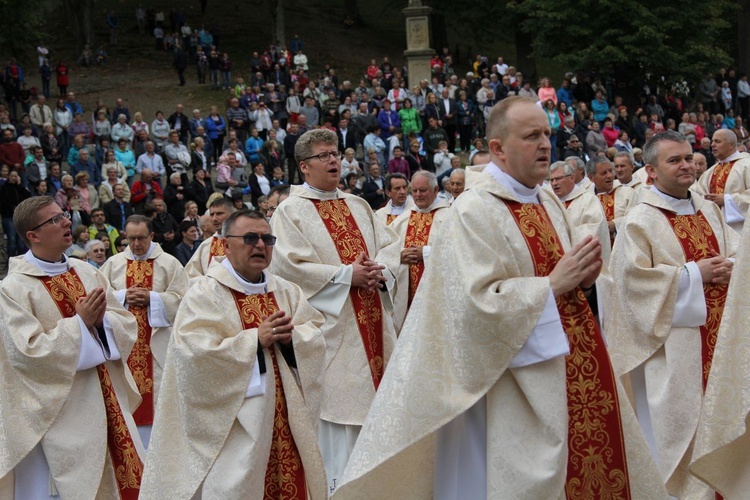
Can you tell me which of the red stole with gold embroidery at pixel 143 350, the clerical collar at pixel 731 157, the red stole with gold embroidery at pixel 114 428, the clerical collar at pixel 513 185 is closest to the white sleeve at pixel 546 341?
the clerical collar at pixel 513 185

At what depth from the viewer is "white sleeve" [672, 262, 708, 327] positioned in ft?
22.9

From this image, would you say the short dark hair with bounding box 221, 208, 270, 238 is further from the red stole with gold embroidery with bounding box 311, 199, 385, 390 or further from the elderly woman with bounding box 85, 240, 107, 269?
the elderly woman with bounding box 85, 240, 107, 269

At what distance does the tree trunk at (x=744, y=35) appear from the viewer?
38.2 m

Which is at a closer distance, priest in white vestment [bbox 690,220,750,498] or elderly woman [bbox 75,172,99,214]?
priest in white vestment [bbox 690,220,750,498]

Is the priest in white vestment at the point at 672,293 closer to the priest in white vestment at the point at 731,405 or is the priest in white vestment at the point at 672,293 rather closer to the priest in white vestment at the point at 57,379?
the priest in white vestment at the point at 731,405

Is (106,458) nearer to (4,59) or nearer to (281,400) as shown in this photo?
(281,400)

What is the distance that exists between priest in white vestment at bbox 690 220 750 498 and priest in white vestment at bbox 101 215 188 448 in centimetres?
551

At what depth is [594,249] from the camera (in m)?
4.75

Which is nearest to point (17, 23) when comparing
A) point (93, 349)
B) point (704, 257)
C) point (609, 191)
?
point (609, 191)

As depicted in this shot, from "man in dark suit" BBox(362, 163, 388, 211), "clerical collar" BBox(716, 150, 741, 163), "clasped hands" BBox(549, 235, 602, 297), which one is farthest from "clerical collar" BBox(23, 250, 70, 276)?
"man in dark suit" BBox(362, 163, 388, 211)

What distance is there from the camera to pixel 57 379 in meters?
7.00

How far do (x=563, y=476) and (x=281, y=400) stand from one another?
6.64ft

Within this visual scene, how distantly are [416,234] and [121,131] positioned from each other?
13185 mm

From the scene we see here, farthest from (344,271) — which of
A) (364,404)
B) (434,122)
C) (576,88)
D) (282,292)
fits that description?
(576,88)
